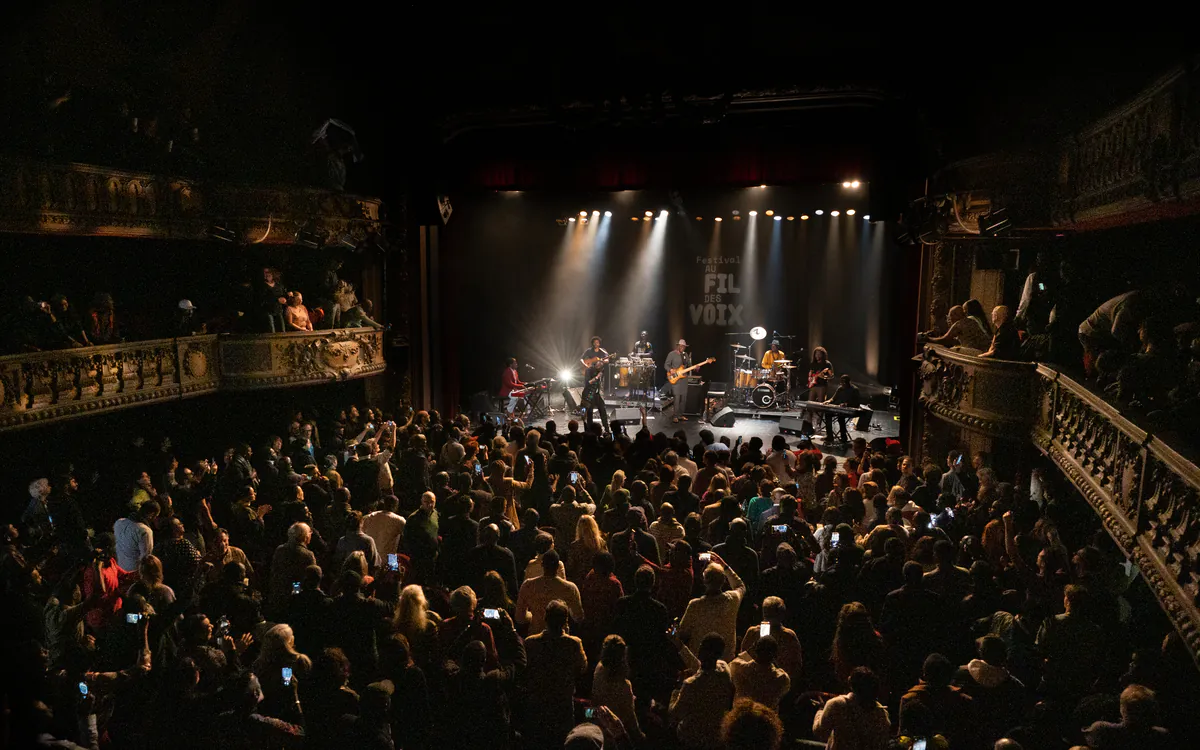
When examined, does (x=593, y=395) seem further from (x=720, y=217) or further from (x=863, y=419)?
(x=720, y=217)

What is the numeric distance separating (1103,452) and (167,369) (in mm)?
12057

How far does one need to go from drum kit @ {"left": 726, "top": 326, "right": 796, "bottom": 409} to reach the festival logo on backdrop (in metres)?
1.39

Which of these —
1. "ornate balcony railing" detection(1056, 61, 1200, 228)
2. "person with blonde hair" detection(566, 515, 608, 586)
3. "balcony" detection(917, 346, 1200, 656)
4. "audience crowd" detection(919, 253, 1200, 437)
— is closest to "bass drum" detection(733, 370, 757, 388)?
"balcony" detection(917, 346, 1200, 656)

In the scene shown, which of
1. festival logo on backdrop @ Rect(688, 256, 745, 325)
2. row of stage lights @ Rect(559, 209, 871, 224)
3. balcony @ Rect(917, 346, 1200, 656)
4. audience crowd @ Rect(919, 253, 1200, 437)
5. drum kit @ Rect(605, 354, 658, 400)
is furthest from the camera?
festival logo on backdrop @ Rect(688, 256, 745, 325)

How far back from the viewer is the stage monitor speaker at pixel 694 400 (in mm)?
16859

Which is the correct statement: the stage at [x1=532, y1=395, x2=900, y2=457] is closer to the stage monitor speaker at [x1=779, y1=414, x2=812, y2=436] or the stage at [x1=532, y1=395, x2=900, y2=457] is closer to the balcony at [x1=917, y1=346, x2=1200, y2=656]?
the stage monitor speaker at [x1=779, y1=414, x2=812, y2=436]

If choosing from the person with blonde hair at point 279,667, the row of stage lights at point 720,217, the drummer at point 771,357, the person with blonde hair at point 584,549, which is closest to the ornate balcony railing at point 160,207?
the row of stage lights at point 720,217

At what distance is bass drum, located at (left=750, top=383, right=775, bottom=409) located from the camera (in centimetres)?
1738

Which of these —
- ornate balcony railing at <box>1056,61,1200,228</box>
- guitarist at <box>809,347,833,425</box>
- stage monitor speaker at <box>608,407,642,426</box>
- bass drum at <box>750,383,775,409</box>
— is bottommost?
stage monitor speaker at <box>608,407,642,426</box>

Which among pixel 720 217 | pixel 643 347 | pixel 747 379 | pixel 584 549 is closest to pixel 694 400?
pixel 747 379

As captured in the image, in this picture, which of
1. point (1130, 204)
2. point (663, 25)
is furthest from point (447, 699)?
point (663, 25)

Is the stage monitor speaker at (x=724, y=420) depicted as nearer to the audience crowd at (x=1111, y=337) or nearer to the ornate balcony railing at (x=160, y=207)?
the audience crowd at (x=1111, y=337)

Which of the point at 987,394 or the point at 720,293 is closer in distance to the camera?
the point at 987,394

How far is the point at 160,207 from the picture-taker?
11828 millimetres
